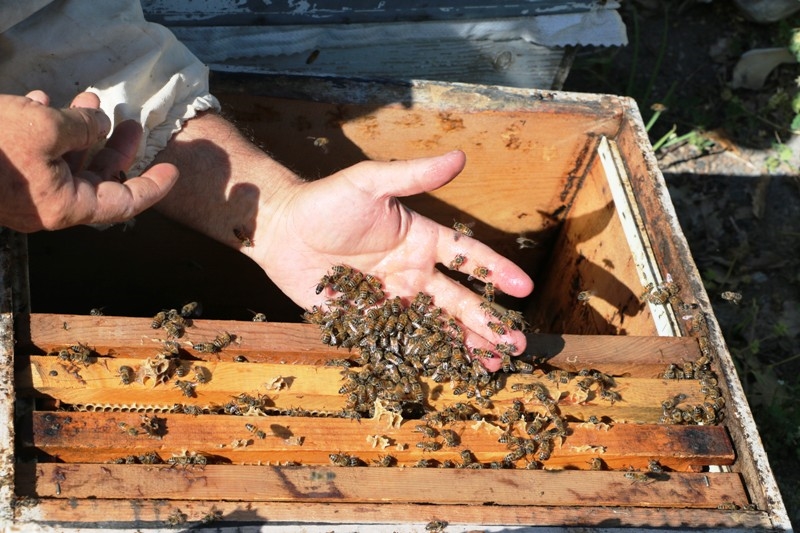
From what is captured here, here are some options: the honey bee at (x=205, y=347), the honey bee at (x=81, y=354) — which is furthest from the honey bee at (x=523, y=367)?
the honey bee at (x=81, y=354)

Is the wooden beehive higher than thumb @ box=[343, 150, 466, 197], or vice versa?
thumb @ box=[343, 150, 466, 197]

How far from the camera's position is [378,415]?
2748mm

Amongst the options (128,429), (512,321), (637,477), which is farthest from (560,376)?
(128,429)

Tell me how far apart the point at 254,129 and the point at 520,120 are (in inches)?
50.7

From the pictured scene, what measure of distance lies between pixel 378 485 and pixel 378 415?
259mm

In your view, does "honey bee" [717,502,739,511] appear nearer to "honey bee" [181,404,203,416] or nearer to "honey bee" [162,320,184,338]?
"honey bee" [181,404,203,416]

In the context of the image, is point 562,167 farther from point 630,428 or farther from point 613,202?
point 630,428

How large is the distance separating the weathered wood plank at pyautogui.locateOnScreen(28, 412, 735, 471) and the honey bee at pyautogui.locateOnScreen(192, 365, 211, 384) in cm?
13

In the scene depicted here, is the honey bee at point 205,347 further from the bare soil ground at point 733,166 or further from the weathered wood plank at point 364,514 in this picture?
the bare soil ground at point 733,166

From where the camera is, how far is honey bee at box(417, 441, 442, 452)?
2701 mm

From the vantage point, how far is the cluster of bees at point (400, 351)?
2811 millimetres


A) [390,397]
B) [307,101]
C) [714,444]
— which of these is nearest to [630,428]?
[714,444]

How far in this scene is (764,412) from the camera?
492 cm

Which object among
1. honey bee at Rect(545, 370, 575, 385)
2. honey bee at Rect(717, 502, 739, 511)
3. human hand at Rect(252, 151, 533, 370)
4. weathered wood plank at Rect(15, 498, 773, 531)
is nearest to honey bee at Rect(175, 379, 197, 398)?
weathered wood plank at Rect(15, 498, 773, 531)
